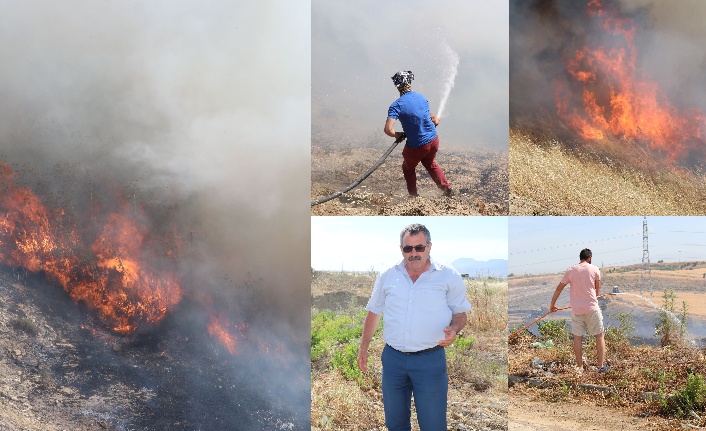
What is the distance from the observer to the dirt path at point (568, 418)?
4977mm

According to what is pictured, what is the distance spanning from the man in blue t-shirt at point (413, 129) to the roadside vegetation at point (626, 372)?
71.0 inches

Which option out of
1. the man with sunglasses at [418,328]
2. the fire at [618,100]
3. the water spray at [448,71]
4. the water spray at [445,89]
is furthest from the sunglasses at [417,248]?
the fire at [618,100]

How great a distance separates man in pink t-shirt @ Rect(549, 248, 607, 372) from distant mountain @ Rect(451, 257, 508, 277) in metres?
0.53

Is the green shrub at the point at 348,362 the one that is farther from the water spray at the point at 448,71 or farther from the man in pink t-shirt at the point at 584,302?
the water spray at the point at 448,71

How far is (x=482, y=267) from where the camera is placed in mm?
5605

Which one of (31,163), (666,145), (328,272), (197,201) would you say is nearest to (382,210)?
(328,272)

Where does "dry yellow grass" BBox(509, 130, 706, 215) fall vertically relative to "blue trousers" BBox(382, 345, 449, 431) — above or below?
above

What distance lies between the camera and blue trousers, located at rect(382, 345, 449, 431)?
3961 millimetres

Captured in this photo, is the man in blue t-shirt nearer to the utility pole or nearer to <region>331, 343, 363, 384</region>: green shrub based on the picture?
<region>331, 343, 363, 384</region>: green shrub

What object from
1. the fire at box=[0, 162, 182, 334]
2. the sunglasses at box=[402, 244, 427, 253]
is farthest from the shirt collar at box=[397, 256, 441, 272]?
the fire at box=[0, 162, 182, 334]

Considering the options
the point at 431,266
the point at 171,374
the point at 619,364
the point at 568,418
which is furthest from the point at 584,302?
the point at 171,374

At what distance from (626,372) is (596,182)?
1.69m

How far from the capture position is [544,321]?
5.95 meters

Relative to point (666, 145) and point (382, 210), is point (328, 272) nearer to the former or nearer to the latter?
point (382, 210)
